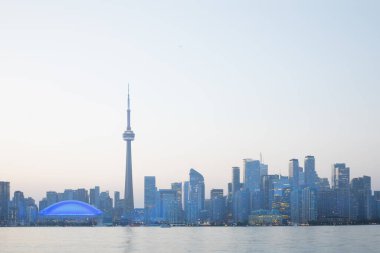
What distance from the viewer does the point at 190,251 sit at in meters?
128

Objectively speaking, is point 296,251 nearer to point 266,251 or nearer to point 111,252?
point 266,251

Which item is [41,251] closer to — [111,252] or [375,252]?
[111,252]

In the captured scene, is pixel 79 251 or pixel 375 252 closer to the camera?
pixel 375 252

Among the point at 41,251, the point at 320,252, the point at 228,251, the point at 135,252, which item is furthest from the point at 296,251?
the point at 41,251

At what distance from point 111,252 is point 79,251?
8085 millimetres

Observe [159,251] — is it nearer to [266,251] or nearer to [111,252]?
[111,252]

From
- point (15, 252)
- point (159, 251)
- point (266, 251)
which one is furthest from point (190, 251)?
point (15, 252)

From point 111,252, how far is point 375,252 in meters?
52.6

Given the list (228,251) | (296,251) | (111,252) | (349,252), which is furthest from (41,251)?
(349,252)

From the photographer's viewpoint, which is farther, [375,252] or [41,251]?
[41,251]

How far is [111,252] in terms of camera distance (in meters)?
127

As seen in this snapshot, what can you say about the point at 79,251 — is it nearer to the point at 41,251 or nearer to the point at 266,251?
the point at 41,251

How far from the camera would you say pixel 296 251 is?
126 m

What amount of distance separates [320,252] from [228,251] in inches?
730
